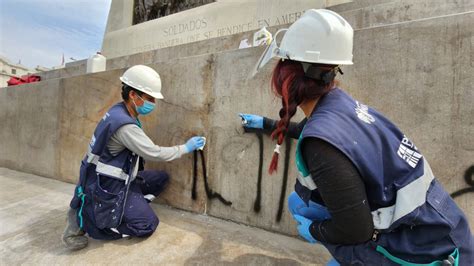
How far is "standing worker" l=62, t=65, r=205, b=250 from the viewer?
2.59m

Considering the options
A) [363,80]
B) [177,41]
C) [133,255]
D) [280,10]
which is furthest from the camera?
[177,41]

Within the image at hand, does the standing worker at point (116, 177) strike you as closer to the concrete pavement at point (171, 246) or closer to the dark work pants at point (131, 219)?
the dark work pants at point (131, 219)

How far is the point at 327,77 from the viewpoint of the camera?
1317mm

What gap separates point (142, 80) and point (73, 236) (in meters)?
1.68

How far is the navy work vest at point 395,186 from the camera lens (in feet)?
3.79

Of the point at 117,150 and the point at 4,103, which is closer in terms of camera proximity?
the point at 117,150

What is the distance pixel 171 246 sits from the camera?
2.62m

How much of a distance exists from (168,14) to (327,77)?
6764mm

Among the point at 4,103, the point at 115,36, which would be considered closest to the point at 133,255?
the point at 4,103

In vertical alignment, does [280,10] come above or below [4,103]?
above

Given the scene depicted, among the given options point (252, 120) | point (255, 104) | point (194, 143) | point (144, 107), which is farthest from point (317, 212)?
point (144, 107)

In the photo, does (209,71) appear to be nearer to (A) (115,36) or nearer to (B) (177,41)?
(B) (177,41)

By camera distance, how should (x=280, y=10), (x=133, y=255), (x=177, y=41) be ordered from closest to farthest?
(x=133, y=255) → (x=280, y=10) → (x=177, y=41)

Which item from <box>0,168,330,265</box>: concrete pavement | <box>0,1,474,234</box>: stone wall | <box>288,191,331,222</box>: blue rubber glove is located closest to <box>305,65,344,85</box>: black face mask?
<box>288,191,331,222</box>: blue rubber glove
